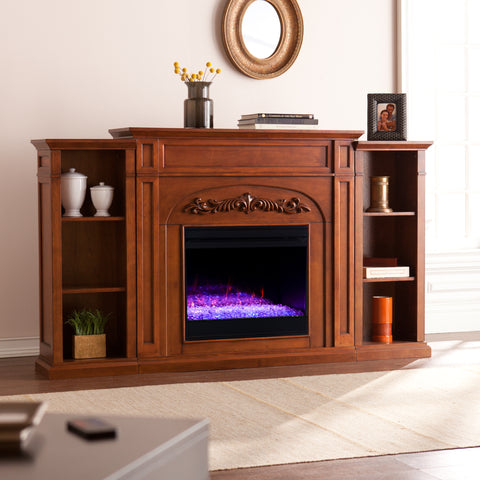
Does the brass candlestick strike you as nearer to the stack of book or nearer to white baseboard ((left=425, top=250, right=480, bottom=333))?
white baseboard ((left=425, top=250, right=480, bottom=333))

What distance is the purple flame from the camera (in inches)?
175

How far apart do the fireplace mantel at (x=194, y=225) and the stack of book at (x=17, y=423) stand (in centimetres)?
233

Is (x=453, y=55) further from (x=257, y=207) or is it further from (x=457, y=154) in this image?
(x=257, y=207)

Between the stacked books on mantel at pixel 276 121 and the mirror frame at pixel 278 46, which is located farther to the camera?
the mirror frame at pixel 278 46

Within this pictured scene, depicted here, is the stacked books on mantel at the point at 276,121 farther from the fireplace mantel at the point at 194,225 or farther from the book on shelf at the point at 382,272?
the book on shelf at the point at 382,272

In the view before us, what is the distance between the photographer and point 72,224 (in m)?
4.48

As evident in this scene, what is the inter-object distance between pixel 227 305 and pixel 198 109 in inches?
41.1

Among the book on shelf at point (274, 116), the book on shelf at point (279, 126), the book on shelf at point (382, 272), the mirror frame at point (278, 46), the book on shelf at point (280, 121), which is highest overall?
the mirror frame at point (278, 46)

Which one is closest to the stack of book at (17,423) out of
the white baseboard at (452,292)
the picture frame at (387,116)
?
the picture frame at (387,116)

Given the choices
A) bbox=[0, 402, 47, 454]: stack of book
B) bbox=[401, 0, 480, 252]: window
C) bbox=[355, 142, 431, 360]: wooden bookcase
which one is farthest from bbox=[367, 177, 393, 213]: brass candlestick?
bbox=[0, 402, 47, 454]: stack of book

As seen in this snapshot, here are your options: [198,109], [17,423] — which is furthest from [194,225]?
[17,423]

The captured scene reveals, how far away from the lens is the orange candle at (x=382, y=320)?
4.73 m

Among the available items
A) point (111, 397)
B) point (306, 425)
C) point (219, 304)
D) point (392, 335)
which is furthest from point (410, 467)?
point (392, 335)

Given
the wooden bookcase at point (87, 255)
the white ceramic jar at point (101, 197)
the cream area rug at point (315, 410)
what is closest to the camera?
the cream area rug at point (315, 410)
